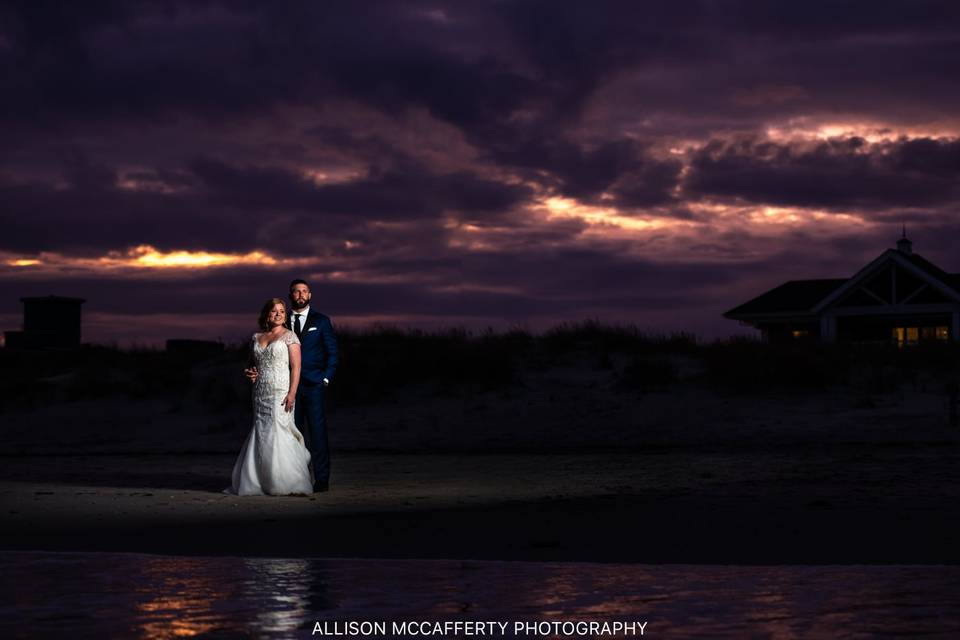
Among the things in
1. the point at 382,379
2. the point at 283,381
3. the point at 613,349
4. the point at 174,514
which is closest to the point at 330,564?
the point at 174,514

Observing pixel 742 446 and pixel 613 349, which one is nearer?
pixel 742 446

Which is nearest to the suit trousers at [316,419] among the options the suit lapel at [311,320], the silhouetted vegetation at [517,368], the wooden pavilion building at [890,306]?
the suit lapel at [311,320]

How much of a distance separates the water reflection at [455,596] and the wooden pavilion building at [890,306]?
140 ft

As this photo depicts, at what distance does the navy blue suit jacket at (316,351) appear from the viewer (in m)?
14.4

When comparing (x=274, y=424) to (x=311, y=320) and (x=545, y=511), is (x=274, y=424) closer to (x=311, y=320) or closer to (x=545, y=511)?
(x=311, y=320)

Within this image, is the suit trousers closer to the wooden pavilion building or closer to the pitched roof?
the wooden pavilion building

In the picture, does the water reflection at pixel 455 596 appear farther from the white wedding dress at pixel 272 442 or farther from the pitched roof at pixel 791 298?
the pitched roof at pixel 791 298

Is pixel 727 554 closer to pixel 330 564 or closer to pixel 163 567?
pixel 330 564

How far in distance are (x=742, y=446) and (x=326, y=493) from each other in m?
9.06

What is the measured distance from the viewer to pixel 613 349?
33.0 m

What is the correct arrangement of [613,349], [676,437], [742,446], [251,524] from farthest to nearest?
[613,349], [676,437], [742,446], [251,524]

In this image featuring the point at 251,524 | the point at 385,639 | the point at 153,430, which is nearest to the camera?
the point at 385,639

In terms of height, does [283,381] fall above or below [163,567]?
above

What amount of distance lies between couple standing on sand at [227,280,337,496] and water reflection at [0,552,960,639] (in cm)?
508
